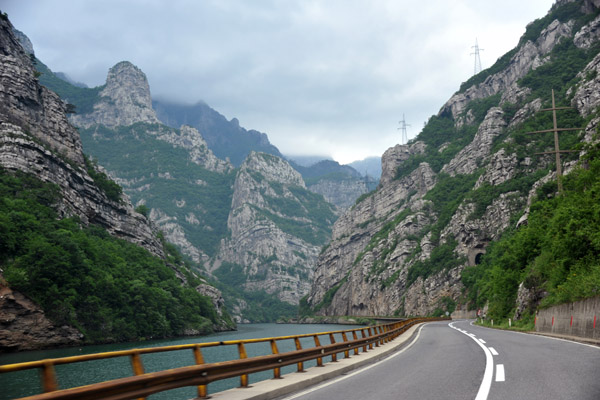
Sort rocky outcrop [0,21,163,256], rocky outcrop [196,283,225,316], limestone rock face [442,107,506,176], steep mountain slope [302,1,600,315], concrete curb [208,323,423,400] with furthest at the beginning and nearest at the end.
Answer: limestone rock face [442,107,506,176] < rocky outcrop [196,283,225,316] < steep mountain slope [302,1,600,315] < rocky outcrop [0,21,163,256] < concrete curb [208,323,423,400]

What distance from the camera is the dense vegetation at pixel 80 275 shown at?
65875 mm

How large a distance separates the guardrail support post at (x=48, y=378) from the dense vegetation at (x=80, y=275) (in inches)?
2567

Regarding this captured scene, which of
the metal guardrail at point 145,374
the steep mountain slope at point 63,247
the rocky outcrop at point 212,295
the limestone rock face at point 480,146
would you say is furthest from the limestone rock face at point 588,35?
the metal guardrail at point 145,374

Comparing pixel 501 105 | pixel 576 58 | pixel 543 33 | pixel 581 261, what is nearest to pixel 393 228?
pixel 501 105

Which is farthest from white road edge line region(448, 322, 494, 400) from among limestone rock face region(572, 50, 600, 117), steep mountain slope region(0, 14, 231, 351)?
limestone rock face region(572, 50, 600, 117)

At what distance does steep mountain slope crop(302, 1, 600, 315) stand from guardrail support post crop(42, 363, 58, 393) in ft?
267

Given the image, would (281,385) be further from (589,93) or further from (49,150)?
(49,150)

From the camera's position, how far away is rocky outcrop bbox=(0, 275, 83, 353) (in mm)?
55750

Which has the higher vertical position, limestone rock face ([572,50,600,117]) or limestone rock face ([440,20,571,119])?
limestone rock face ([440,20,571,119])

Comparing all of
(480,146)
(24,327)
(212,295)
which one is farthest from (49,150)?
(480,146)

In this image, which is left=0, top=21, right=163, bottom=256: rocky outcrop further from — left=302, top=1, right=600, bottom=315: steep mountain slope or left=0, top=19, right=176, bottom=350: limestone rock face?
left=302, top=1, right=600, bottom=315: steep mountain slope

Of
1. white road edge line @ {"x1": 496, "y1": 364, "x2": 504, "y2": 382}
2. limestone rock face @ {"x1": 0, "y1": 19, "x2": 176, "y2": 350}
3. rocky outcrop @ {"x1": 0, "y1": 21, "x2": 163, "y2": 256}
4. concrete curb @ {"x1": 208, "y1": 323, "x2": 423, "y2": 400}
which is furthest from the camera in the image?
rocky outcrop @ {"x1": 0, "y1": 21, "x2": 163, "y2": 256}

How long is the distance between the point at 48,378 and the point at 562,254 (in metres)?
33.9

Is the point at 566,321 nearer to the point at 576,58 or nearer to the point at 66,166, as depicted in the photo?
the point at 66,166
